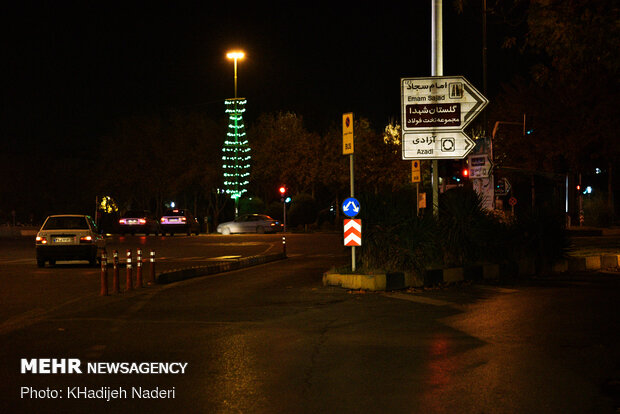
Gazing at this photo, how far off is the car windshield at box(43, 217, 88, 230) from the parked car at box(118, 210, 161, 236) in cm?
2583

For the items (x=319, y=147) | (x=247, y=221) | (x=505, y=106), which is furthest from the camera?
(x=319, y=147)

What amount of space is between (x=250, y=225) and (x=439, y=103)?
3365 cm

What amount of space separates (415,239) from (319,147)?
4909cm

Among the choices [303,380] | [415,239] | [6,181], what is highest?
[6,181]

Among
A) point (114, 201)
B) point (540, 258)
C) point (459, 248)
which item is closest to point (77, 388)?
point (459, 248)

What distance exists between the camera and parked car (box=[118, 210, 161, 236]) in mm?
48812

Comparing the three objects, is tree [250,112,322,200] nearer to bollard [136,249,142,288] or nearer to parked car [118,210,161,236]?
parked car [118,210,161,236]

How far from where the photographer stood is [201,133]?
2618 inches

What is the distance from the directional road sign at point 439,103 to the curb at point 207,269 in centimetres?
633

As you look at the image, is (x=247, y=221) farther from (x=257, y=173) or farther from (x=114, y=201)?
(x=114, y=201)

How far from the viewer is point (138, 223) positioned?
48875mm

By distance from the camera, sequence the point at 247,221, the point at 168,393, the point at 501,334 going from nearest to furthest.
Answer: the point at 168,393 → the point at 501,334 → the point at 247,221

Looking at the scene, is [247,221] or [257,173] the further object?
[257,173]

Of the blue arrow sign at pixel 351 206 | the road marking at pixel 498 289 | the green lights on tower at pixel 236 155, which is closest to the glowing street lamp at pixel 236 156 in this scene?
the green lights on tower at pixel 236 155
